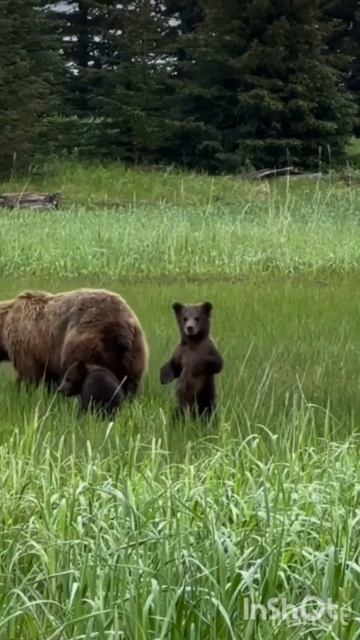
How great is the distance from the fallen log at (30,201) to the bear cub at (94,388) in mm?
16953

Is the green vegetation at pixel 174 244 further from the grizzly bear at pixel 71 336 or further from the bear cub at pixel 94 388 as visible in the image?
the bear cub at pixel 94 388

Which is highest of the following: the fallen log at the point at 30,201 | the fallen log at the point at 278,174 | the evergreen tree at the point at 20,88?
the evergreen tree at the point at 20,88

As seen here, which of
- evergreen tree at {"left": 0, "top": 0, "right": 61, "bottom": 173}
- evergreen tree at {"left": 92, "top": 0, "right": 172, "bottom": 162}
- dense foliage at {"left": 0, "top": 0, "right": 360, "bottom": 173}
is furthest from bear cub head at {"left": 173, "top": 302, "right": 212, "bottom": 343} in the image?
evergreen tree at {"left": 92, "top": 0, "right": 172, "bottom": 162}

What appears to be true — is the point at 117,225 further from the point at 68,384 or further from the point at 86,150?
the point at 86,150

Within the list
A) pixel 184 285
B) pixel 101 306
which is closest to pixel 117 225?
pixel 184 285

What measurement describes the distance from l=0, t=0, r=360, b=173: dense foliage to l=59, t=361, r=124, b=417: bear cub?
23276mm

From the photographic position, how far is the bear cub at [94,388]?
612 cm

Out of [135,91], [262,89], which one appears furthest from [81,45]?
[262,89]

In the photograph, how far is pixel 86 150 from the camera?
32125 millimetres

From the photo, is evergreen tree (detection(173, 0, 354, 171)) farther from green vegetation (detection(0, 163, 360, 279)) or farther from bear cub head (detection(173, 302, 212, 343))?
bear cub head (detection(173, 302, 212, 343))

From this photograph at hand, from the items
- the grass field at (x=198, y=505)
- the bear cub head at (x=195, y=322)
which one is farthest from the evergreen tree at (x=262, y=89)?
the bear cub head at (x=195, y=322)

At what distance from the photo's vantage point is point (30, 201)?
2378 centimetres

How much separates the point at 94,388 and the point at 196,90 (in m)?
25.6

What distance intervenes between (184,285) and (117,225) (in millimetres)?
4716
